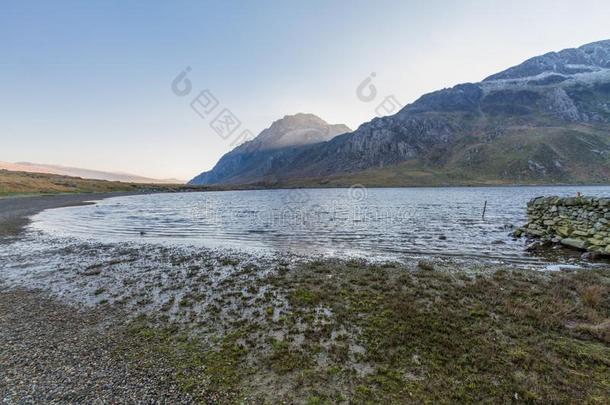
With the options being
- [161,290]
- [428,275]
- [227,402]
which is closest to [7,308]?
[161,290]

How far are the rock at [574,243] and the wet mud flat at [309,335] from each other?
6.13 m

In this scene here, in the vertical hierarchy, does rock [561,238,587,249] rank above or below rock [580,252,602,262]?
above

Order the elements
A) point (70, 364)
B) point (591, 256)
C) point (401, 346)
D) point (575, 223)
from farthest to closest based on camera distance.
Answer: point (575, 223)
point (591, 256)
point (401, 346)
point (70, 364)

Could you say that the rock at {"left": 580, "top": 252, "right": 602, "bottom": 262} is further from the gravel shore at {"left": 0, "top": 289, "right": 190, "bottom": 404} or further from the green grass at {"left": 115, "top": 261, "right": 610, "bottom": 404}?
the gravel shore at {"left": 0, "top": 289, "right": 190, "bottom": 404}

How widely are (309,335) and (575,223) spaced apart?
3288 centimetres

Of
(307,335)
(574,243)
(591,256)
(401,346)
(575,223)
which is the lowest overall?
(307,335)

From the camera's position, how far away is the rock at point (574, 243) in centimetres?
2380

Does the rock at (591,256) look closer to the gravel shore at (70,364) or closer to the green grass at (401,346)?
the green grass at (401,346)

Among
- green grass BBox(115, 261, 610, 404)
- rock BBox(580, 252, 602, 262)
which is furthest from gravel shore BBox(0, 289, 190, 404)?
rock BBox(580, 252, 602, 262)

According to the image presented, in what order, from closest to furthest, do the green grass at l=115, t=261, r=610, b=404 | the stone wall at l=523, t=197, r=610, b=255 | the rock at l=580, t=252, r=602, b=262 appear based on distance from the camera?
the green grass at l=115, t=261, r=610, b=404 → the rock at l=580, t=252, r=602, b=262 → the stone wall at l=523, t=197, r=610, b=255

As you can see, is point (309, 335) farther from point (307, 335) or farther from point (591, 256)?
point (591, 256)

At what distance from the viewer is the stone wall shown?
24.1 metres

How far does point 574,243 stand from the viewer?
80.3ft

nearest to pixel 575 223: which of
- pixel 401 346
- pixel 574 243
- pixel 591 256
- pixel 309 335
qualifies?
pixel 574 243
